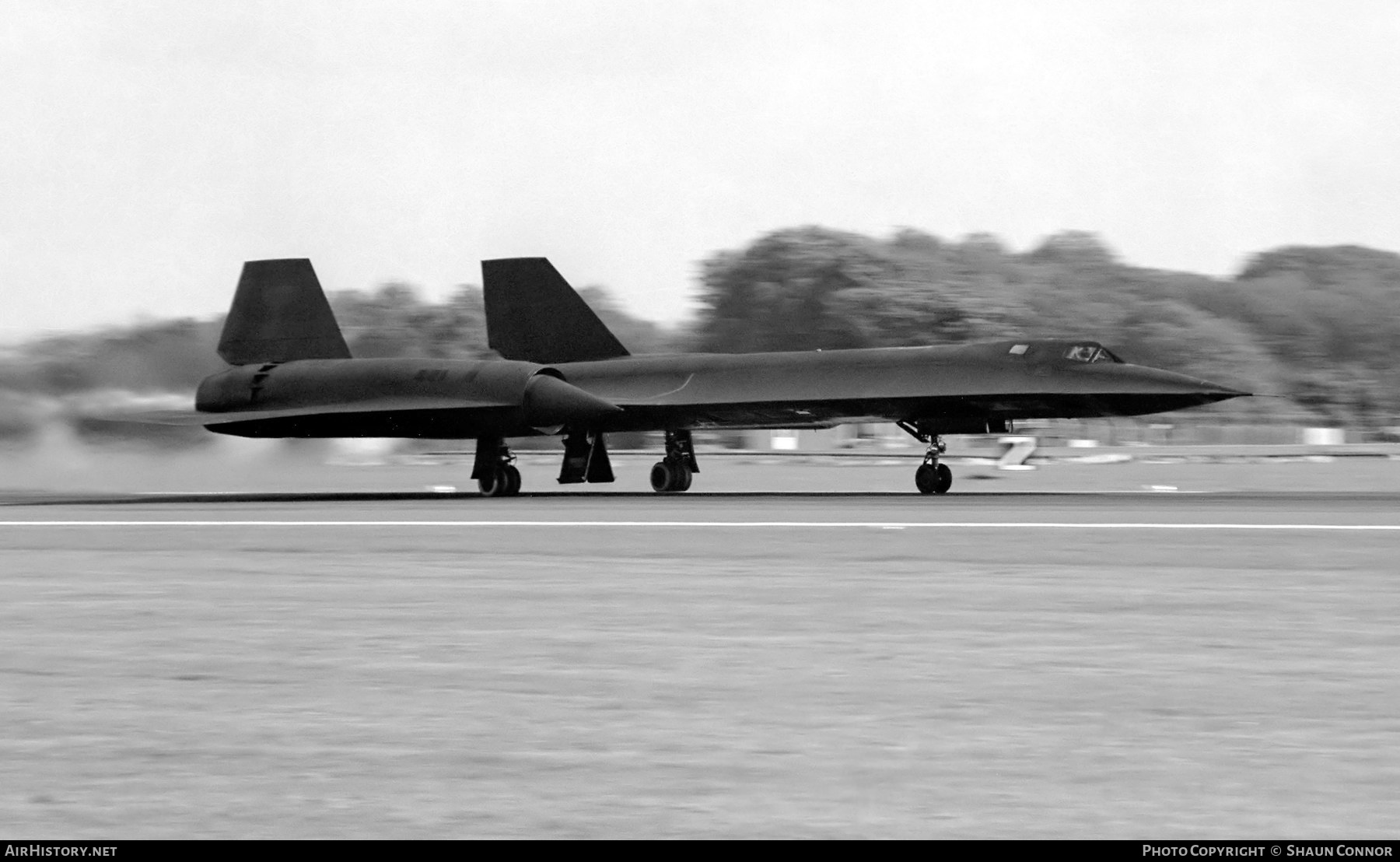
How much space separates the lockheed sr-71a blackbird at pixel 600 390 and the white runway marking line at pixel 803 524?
682cm

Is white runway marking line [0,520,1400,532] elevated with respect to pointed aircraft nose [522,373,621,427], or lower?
lower

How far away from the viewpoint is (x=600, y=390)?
2755 cm

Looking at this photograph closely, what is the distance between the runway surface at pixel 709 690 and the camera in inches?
190

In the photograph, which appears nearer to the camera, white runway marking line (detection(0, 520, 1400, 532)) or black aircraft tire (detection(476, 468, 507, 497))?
white runway marking line (detection(0, 520, 1400, 532))

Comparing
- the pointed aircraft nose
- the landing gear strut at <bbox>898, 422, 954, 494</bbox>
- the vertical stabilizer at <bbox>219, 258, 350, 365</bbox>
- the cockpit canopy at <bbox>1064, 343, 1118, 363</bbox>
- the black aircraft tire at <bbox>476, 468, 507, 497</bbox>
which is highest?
the vertical stabilizer at <bbox>219, 258, 350, 365</bbox>

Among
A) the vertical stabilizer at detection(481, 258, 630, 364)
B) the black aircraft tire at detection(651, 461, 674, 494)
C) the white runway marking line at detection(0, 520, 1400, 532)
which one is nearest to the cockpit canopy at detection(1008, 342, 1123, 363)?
the black aircraft tire at detection(651, 461, 674, 494)

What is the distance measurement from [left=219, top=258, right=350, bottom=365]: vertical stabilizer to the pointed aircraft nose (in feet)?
16.1

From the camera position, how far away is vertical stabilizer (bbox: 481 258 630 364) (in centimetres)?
2933

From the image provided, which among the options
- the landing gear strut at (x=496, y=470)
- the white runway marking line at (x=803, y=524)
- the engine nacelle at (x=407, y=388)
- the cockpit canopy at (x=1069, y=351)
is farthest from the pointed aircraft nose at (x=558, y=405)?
the white runway marking line at (x=803, y=524)

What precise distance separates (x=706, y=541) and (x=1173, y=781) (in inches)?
407

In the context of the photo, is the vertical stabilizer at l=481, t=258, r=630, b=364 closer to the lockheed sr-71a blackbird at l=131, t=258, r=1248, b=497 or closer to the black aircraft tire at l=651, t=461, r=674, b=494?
the lockheed sr-71a blackbird at l=131, t=258, r=1248, b=497

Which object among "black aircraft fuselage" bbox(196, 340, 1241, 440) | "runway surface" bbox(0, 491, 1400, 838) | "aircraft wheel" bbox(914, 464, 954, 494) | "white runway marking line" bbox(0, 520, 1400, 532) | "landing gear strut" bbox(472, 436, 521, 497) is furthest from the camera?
"landing gear strut" bbox(472, 436, 521, 497)

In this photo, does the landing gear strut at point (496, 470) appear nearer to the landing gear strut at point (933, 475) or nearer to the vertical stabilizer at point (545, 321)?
the vertical stabilizer at point (545, 321)
